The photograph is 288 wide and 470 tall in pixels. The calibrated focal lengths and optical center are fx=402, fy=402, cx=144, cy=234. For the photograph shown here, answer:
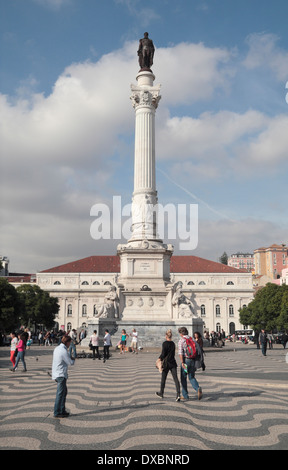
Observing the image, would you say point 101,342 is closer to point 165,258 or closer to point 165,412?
point 165,258

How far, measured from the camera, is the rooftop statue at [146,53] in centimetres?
3525

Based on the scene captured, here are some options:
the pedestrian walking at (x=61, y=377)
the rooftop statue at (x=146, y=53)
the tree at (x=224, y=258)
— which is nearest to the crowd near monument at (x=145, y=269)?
the rooftop statue at (x=146, y=53)

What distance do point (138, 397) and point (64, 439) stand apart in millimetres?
3635

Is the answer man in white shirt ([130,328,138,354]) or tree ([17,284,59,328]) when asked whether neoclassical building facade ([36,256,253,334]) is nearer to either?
tree ([17,284,59,328])

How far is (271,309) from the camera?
2231 inches

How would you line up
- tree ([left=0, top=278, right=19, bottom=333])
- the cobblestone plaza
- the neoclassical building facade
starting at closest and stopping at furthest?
the cobblestone plaza, tree ([left=0, top=278, right=19, bottom=333]), the neoclassical building facade

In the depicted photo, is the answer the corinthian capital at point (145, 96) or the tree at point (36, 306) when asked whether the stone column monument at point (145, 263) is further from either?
the tree at point (36, 306)

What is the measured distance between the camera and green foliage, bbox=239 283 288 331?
5169 cm

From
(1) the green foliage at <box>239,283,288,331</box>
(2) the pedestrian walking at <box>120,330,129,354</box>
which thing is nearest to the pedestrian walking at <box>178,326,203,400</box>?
(2) the pedestrian walking at <box>120,330,129,354</box>

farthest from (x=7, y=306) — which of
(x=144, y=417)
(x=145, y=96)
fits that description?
(x=144, y=417)

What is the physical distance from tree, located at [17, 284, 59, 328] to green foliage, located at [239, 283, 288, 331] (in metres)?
32.5

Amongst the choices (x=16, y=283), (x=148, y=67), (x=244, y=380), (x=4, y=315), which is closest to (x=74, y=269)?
(x=16, y=283)

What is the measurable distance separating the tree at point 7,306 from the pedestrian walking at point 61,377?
3467cm
